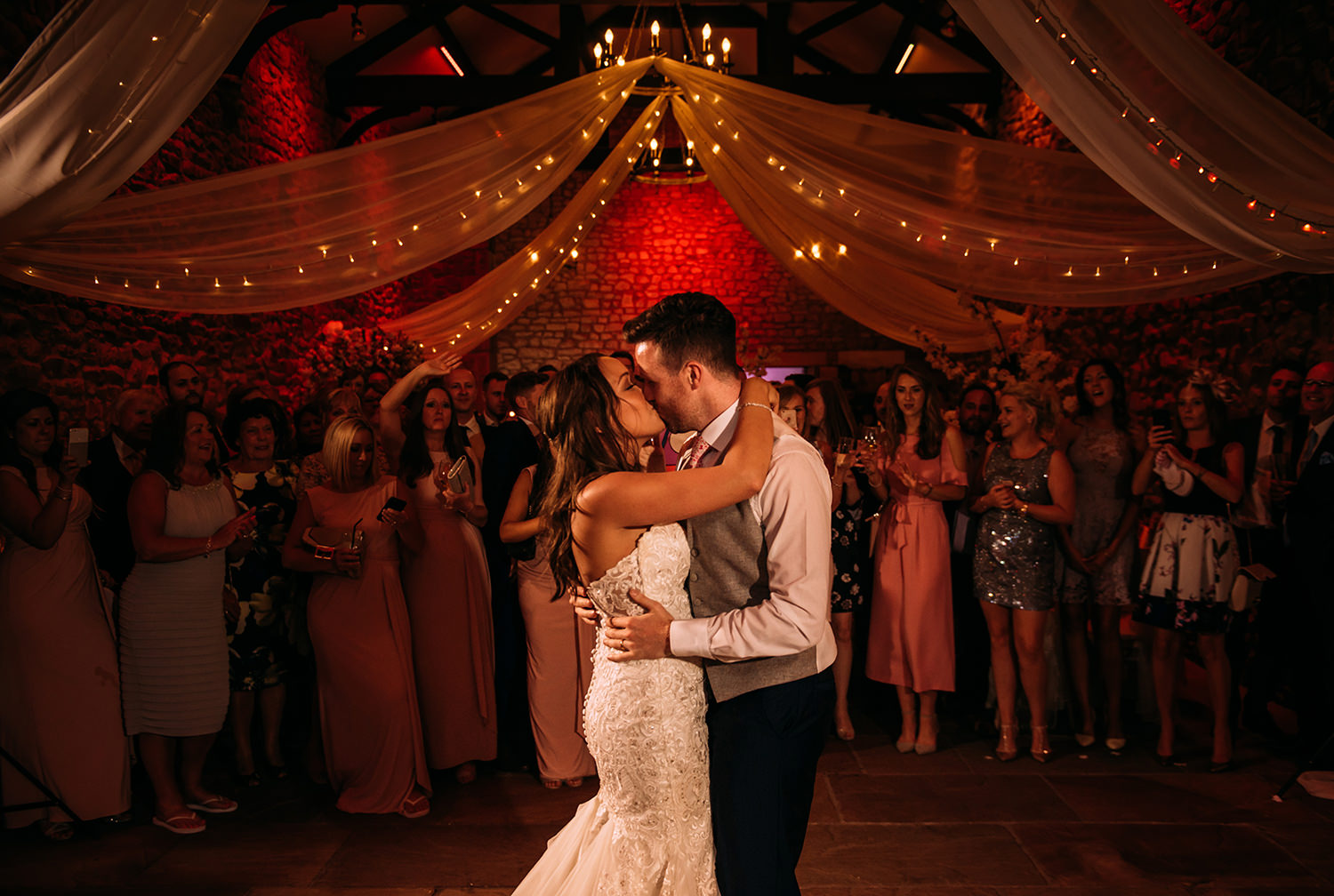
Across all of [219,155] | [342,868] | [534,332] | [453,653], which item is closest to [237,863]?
[342,868]

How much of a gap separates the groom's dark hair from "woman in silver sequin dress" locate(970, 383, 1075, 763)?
2.30 m

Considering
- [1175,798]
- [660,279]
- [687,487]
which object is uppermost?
[660,279]

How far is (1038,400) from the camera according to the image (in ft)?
12.1

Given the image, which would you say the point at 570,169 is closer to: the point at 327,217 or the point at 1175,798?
the point at 327,217

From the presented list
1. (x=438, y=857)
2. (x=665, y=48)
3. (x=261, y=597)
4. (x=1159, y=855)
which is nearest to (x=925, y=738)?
(x=1159, y=855)

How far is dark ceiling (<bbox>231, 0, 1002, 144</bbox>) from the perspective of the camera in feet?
25.4

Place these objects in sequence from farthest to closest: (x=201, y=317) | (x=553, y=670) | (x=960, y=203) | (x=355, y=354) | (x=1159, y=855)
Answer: (x=355, y=354) < (x=201, y=317) < (x=553, y=670) < (x=960, y=203) < (x=1159, y=855)

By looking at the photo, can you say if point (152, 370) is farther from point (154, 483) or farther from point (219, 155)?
point (154, 483)

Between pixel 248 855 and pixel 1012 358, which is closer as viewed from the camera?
pixel 248 855

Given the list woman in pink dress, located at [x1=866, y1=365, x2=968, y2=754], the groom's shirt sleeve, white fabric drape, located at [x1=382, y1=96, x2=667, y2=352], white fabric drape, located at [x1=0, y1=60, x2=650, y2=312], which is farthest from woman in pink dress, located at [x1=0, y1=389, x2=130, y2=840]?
woman in pink dress, located at [x1=866, y1=365, x2=968, y2=754]

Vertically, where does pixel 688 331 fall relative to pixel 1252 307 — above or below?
Answer: below

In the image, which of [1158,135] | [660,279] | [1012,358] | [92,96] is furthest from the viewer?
[660,279]

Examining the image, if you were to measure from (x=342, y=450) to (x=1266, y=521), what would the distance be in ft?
12.4

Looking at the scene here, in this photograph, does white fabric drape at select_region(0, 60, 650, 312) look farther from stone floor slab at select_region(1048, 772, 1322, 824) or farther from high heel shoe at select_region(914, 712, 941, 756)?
stone floor slab at select_region(1048, 772, 1322, 824)
